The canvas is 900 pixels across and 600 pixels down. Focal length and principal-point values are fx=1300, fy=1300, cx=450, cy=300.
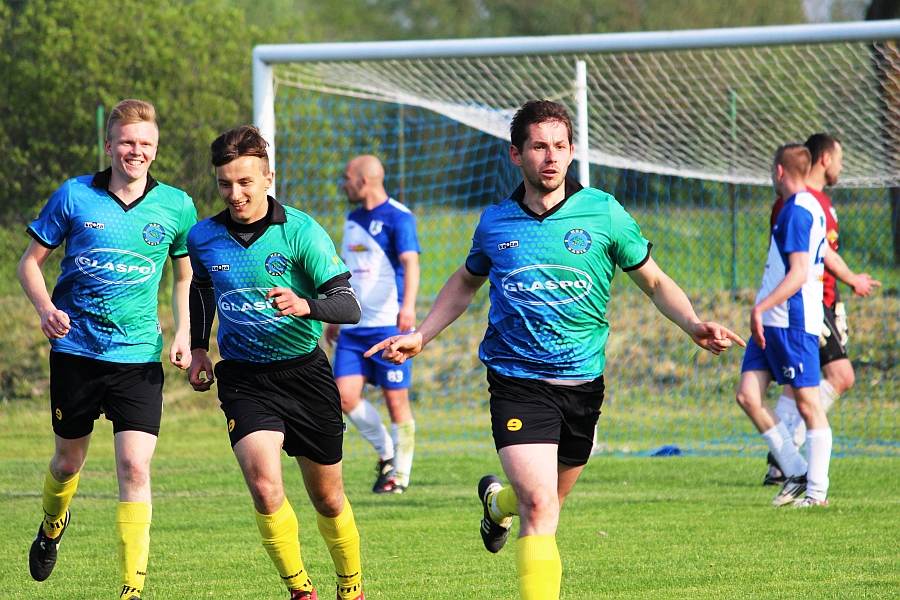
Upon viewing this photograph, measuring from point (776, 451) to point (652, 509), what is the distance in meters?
1.05

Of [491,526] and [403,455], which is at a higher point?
[491,526]

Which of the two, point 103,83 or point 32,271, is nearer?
point 32,271

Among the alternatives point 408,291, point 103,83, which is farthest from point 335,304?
point 103,83

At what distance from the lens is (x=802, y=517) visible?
7.61 metres

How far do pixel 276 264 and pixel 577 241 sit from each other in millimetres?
1220

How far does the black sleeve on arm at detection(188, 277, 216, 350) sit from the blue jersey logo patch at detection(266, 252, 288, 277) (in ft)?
1.47

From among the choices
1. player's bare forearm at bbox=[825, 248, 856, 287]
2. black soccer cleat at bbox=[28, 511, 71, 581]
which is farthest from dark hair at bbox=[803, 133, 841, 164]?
black soccer cleat at bbox=[28, 511, 71, 581]

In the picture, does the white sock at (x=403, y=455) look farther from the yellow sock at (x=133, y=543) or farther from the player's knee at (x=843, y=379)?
the yellow sock at (x=133, y=543)

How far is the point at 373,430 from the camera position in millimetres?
9258

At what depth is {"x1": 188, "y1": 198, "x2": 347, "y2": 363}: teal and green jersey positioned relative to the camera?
5242mm

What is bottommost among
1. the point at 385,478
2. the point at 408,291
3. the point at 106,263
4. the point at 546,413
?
the point at 385,478

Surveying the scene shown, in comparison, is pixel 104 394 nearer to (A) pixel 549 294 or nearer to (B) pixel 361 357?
(A) pixel 549 294

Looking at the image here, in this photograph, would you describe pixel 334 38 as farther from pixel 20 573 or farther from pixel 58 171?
pixel 20 573

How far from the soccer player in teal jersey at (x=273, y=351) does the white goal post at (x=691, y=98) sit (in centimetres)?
548
